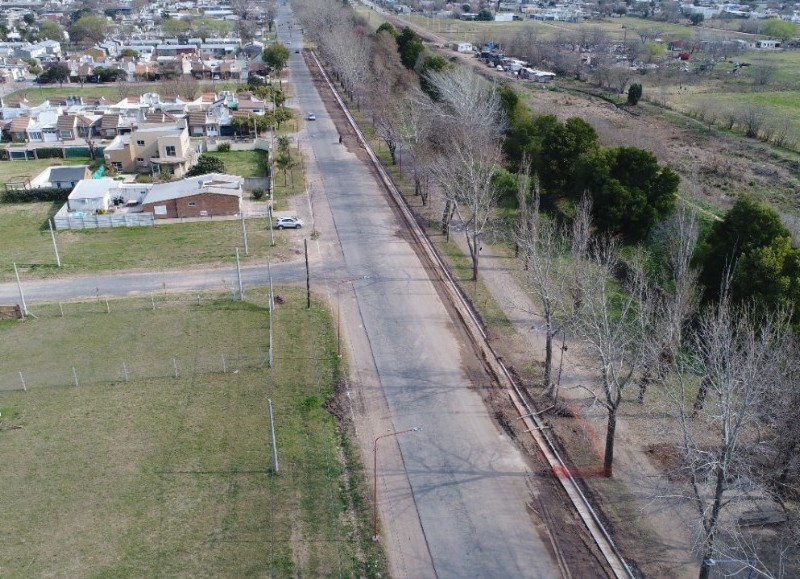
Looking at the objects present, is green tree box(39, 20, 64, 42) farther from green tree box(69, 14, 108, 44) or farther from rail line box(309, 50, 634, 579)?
rail line box(309, 50, 634, 579)

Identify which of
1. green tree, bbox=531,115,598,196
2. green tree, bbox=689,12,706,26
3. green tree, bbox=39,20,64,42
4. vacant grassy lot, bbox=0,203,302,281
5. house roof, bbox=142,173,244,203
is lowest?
vacant grassy lot, bbox=0,203,302,281

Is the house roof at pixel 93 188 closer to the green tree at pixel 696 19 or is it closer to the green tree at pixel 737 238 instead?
the green tree at pixel 737 238

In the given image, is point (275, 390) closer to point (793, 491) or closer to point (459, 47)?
point (793, 491)

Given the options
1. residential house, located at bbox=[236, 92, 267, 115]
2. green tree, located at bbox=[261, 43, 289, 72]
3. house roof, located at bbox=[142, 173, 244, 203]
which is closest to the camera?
house roof, located at bbox=[142, 173, 244, 203]

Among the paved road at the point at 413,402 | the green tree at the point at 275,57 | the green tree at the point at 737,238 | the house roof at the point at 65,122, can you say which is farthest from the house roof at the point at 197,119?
the green tree at the point at 737,238

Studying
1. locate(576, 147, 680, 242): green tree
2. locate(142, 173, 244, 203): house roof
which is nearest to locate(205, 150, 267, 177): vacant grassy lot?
locate(142, 173, 244, 203): house roof

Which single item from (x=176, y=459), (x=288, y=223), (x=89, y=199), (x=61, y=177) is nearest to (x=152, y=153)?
(x=61, y=177)
